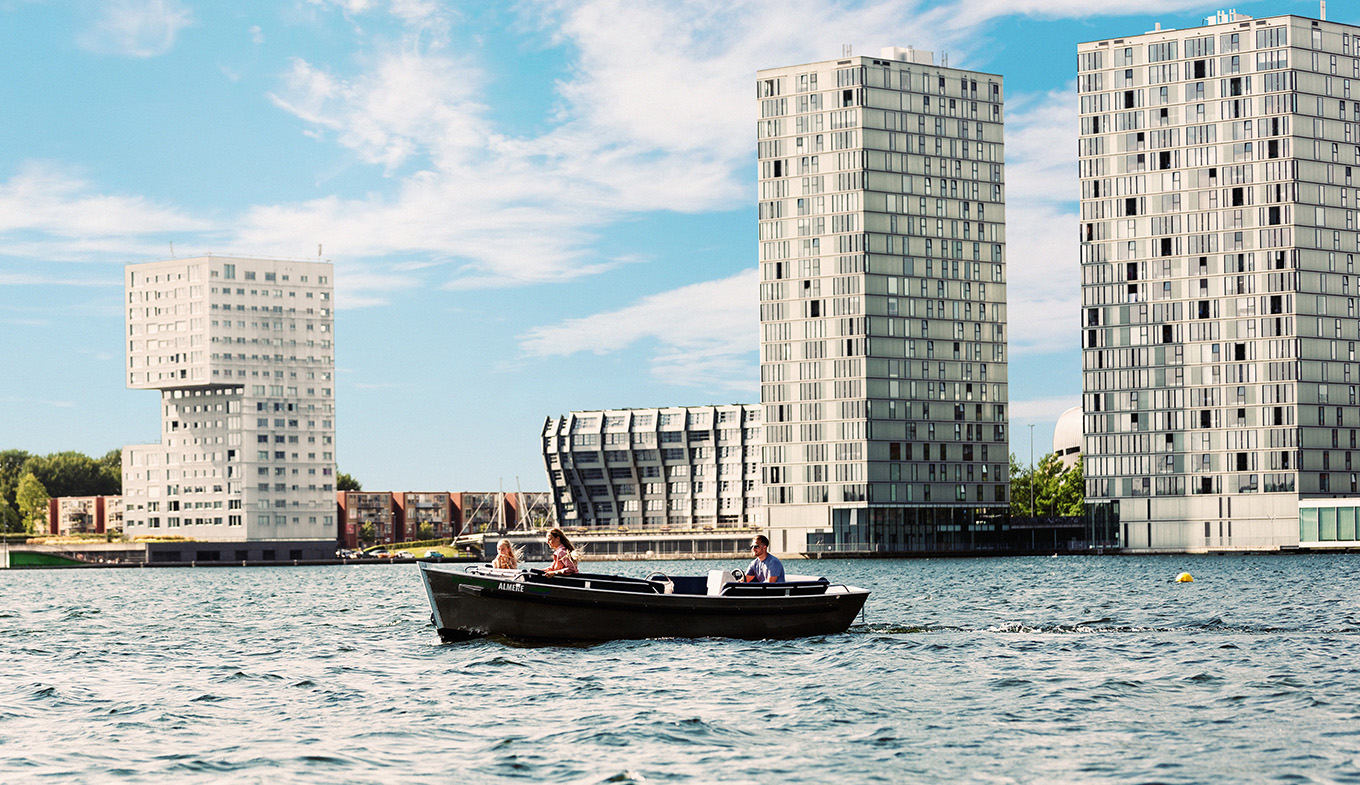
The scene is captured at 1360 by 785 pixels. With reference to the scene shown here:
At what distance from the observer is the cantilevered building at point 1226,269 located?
16700 centimetres

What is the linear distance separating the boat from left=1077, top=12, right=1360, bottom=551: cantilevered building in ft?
448

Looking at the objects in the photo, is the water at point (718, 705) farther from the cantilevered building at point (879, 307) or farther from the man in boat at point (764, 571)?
the cantilevered building at point (879, 307)

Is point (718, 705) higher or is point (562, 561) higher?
point (562, 561)

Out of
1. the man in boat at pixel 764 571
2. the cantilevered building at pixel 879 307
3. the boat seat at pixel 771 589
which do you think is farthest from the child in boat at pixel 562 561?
the cantilevered building at pixel 879 307

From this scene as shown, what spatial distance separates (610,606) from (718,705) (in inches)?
411

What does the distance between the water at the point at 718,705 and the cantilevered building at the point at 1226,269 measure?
11960 centimetres

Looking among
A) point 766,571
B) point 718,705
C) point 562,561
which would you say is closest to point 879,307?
point 766,571

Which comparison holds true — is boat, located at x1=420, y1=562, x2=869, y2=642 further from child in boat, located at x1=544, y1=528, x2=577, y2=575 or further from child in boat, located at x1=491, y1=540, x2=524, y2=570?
child in boat, located at x1=491, y1=540, x2=524, y2=570

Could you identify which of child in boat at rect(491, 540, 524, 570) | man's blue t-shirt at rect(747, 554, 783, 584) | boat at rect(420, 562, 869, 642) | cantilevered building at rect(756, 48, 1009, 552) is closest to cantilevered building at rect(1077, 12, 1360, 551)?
cantilevered building at rect(756, 48, 1009, 552)

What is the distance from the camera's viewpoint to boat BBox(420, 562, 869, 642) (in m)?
41.6

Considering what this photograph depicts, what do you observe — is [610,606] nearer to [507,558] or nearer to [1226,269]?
[507,558]

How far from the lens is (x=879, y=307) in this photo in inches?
7387

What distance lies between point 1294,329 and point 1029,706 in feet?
490

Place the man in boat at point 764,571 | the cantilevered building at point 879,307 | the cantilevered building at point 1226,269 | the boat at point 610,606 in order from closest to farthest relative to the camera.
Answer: the boat at point 610,606 → the man in boat at point 764,571 → the cantilevered building at point 1226,269 → the cantilevered building at point 879,307
